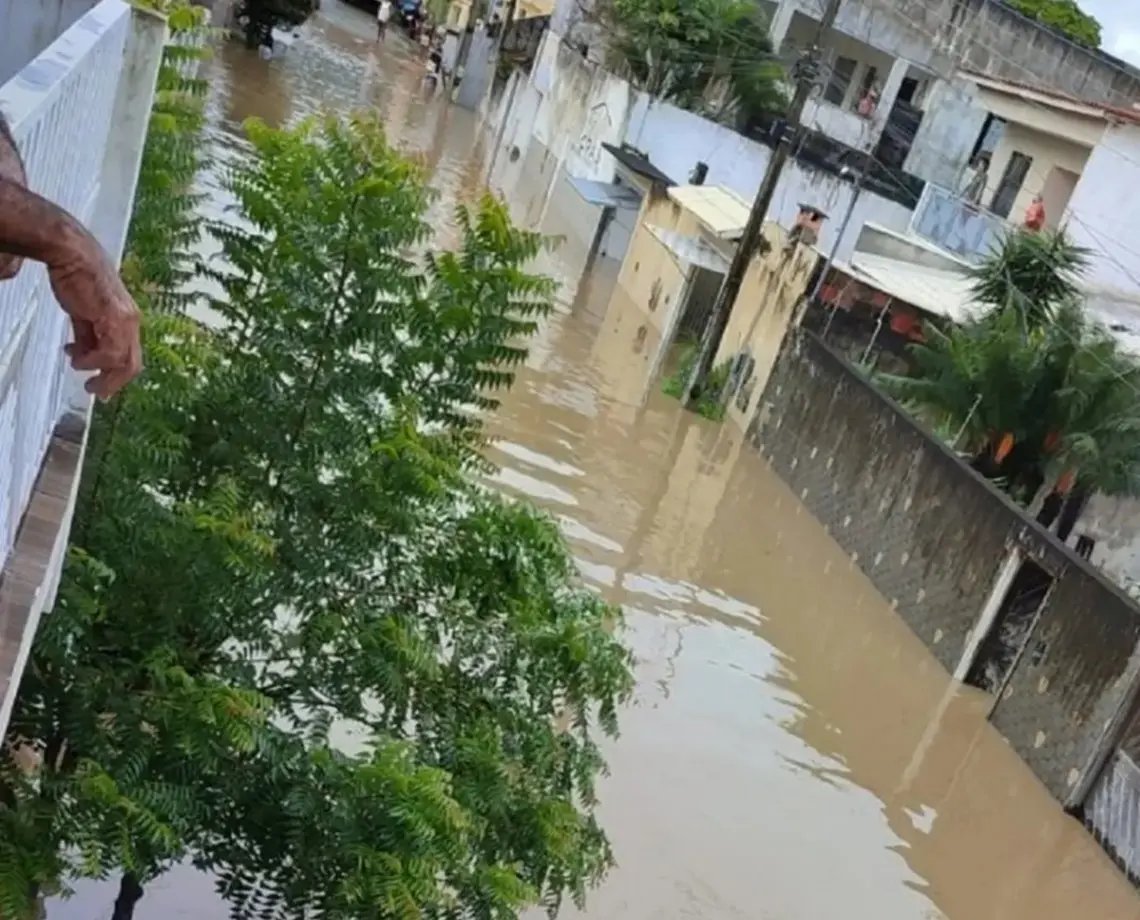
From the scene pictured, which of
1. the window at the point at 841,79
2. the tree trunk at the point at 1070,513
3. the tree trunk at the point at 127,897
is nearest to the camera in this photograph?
the tree trunk at the point at 127,897

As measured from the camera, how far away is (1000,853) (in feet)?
32.9

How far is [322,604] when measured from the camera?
5141 mm

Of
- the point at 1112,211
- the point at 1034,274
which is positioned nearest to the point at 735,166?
the point at 1112,211

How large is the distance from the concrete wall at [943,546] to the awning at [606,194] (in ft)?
29.2

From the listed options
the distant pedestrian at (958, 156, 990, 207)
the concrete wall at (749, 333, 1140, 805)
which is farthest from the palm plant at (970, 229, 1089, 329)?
the distant pedestrian at (958, 156, 990, 207)

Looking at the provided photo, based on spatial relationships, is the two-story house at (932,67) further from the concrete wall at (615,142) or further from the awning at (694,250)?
the awning at (694,250)

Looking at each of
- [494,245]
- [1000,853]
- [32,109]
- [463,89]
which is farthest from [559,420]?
[463,89]

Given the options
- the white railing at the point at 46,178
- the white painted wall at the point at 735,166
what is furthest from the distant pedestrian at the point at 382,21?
the white railing at the point at 46,178

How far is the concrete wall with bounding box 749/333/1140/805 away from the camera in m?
10.9

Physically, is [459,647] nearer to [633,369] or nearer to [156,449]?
[156,449]

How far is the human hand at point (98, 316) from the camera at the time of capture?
7.59 ft

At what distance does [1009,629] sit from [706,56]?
19.8 meters

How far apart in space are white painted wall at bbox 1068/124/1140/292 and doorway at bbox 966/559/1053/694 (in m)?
7.93

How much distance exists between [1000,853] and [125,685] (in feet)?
23.3
